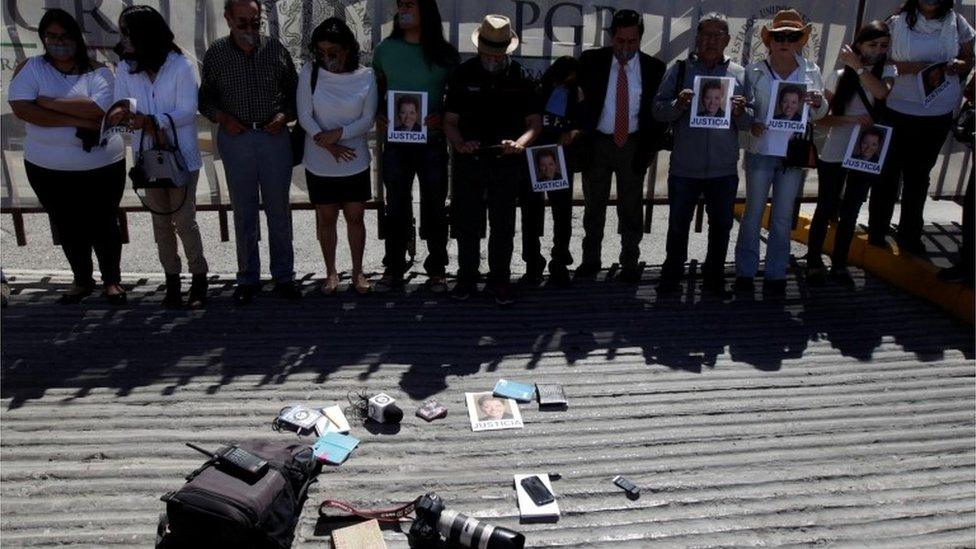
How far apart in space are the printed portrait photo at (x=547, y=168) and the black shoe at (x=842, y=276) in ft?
8.28

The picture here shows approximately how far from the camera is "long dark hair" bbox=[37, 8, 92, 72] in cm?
580

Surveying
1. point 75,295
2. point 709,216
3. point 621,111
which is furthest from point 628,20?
point 75,295

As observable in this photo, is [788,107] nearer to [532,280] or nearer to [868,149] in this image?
[868,149]

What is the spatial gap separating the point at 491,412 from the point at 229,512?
1818mm

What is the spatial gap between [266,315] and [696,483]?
3.42m

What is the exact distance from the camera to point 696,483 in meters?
4.62

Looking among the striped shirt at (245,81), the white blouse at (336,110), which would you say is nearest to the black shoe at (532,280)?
the white blouse at (336,110)

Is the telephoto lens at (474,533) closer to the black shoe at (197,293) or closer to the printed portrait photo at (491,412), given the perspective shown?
the printed portrait photo at (491,412)

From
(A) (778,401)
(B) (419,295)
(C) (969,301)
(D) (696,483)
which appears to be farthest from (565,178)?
(C) (969,301)

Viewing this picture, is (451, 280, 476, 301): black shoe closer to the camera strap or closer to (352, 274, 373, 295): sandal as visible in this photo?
(352, 274, 373, 295): sandal

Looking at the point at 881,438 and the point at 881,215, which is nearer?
the point at 881,438

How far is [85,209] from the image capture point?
6305 millimetres

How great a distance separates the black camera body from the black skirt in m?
2.92

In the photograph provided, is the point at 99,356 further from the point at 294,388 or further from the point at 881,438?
the point at 881,438
